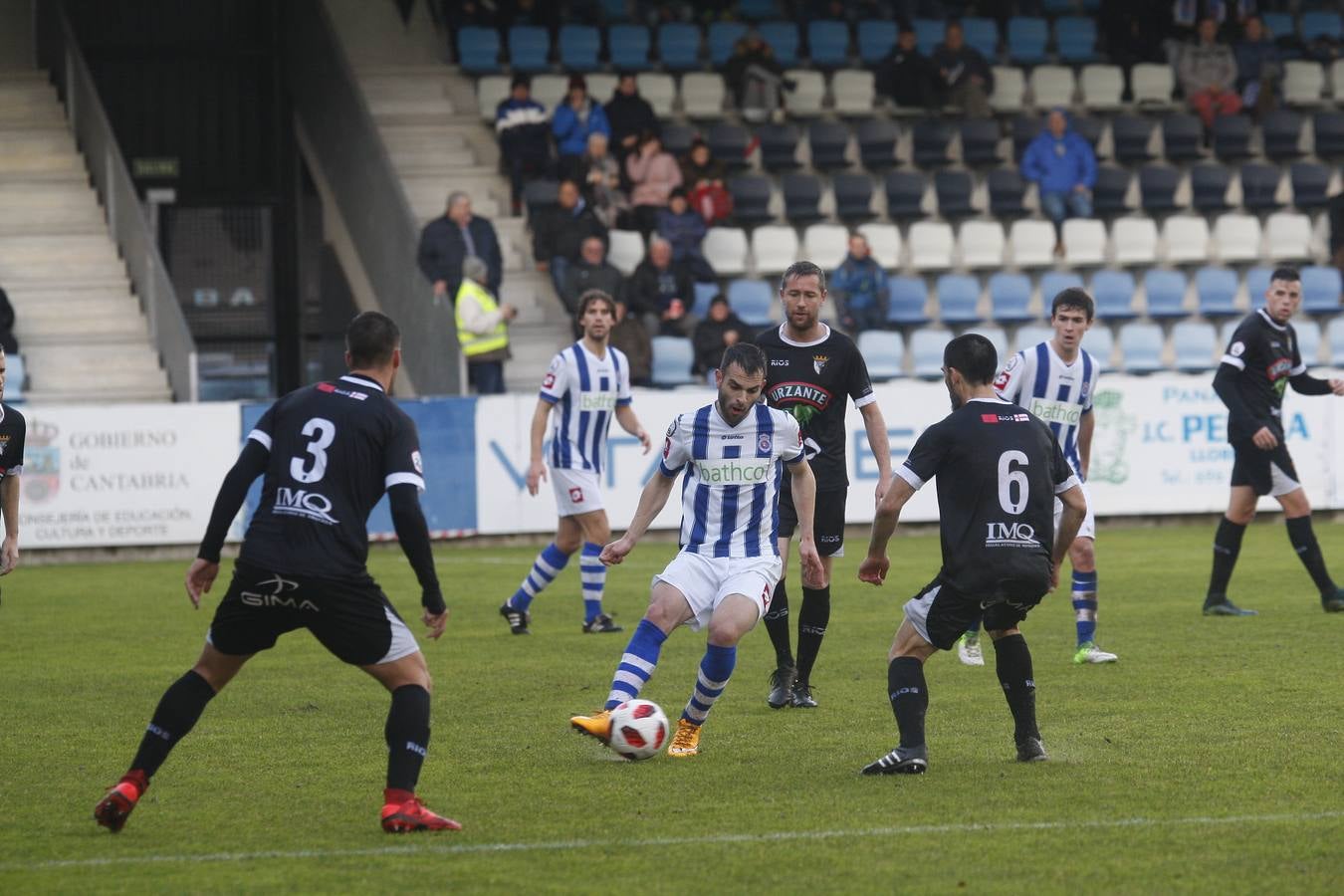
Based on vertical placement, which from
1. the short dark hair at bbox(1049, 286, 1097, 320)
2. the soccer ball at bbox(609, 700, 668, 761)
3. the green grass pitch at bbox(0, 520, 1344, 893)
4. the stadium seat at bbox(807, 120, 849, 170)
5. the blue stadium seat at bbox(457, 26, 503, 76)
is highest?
the blue stadium seat at bbox(457, 26, 503, 76)

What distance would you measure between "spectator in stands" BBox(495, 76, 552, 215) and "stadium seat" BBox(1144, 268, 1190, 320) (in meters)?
8.06

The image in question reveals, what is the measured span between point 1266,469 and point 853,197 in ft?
44.8

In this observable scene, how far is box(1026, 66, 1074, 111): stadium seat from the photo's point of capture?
92.3 feet

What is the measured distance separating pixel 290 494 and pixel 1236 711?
4.65 m

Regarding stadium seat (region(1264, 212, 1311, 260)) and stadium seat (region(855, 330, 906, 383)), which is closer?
stadium seat (region(855, 330, 906, 383))

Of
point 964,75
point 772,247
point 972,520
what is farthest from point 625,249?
point 972,520

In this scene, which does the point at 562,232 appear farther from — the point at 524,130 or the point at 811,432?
the point at 811,432

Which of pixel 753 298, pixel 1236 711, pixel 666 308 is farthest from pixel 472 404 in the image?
pixel 1236 711

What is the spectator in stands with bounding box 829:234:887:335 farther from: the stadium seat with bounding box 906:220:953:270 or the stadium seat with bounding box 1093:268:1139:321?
the stadium seat with bounding box 1093:268:1139:321

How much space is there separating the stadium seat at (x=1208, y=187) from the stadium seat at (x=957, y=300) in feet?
13.3

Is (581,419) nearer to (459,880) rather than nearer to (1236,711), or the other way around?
(1236,711)

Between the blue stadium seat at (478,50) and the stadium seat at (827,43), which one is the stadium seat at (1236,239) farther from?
the blue stadium seat at (478,50)

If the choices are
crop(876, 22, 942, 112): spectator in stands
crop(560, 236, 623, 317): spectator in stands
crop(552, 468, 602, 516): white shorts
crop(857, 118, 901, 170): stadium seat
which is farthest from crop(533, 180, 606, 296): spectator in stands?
crop(552, 468, 602, 516): white shorts

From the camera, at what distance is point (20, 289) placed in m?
24.5
